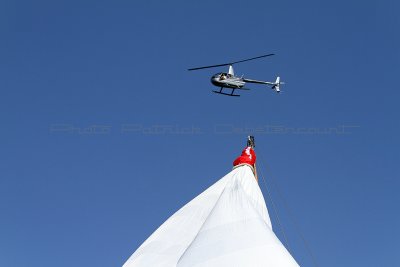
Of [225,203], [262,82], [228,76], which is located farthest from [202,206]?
[262,82]

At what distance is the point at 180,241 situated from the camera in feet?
40.5

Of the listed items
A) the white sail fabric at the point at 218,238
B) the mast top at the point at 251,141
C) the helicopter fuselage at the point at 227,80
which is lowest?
the white sail fabric at the point at 218,238

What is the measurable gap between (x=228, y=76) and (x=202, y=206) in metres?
20.4

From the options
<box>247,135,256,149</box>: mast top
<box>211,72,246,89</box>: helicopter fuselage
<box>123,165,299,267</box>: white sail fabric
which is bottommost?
<box>123,165,299,267</box>: white sail fabric

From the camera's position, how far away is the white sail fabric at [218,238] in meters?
8.73

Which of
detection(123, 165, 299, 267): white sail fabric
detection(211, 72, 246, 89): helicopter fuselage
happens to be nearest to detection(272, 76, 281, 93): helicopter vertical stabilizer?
detection(211, 72, 246, 89): helicopter fuselage

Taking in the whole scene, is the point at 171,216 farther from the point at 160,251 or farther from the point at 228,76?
the point at 228,76

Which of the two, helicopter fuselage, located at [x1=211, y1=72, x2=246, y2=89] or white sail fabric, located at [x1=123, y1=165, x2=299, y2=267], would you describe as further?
helicopter fuselage, located at [x1=211, y1=72, x2=246, y2=89]

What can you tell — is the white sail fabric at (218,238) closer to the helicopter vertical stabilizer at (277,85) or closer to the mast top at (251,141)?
the mast top at (251,141)

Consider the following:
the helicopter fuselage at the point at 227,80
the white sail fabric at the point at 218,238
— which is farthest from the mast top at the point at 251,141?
the helicopter fuselage at the point at 227,80

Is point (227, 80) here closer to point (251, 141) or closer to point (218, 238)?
point (251, 141)

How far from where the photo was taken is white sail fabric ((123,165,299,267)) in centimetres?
873

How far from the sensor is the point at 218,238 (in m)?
9.80

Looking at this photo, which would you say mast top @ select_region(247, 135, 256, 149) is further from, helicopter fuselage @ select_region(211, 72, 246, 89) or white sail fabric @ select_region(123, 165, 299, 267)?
helicopter fuselage @ select_region(211, 72, 246, 89)
